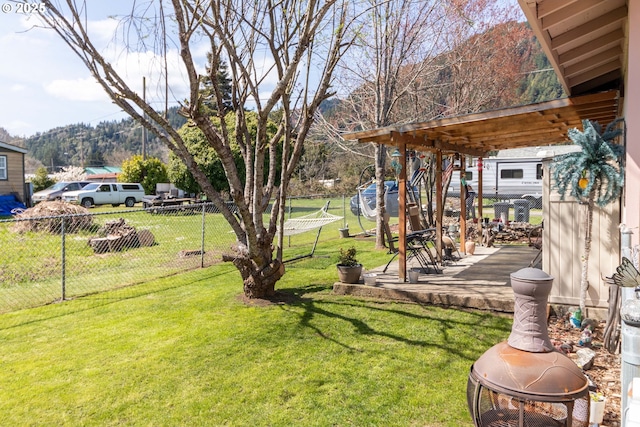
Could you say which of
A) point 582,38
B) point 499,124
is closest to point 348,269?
point 499,124

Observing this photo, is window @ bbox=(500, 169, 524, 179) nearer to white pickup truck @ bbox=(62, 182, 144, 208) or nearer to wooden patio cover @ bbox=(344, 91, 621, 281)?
wooden patio cover @ bbox=(344, 91, 621, 281)

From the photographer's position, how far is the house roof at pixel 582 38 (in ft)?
9.72

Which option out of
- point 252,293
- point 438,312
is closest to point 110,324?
point 252,293

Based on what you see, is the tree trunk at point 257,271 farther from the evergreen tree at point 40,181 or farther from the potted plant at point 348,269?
the evergreen tree at point 40,181

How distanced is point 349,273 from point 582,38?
11.1 feet

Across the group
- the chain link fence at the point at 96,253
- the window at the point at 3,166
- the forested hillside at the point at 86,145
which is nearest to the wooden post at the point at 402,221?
the chain link fence at the point at 96,253

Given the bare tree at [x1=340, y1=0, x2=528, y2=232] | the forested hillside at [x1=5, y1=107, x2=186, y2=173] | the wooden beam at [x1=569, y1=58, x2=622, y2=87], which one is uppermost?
the forested hillside at [x1=5, y1=107, x2=186, y2=173]

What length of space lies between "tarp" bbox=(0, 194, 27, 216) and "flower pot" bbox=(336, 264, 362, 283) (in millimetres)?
14889

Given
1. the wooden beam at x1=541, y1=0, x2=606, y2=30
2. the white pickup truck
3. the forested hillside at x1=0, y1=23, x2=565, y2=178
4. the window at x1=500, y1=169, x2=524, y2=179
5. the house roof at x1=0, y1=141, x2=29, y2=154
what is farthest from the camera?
the window at x1=500, y1=169, x2=524, y2=179

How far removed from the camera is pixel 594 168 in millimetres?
3537

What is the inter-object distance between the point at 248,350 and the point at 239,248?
5.31ft

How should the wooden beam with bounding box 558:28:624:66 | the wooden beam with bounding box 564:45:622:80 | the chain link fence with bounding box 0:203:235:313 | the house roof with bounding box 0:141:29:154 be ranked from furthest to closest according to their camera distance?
the house roof with bounding box 0:141:29:154, the chain link fence with bounding box 0:203:235:313, the wooden beam with bounding box 564:45:622:80, the wooden beam with bounding box 558:28:624:66

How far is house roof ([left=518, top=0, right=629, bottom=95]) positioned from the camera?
9.72ft

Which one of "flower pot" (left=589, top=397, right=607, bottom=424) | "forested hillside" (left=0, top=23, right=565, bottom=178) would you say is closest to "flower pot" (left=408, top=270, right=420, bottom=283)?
"flower pot" (left=589, top=397, right=607, bottom=424)
